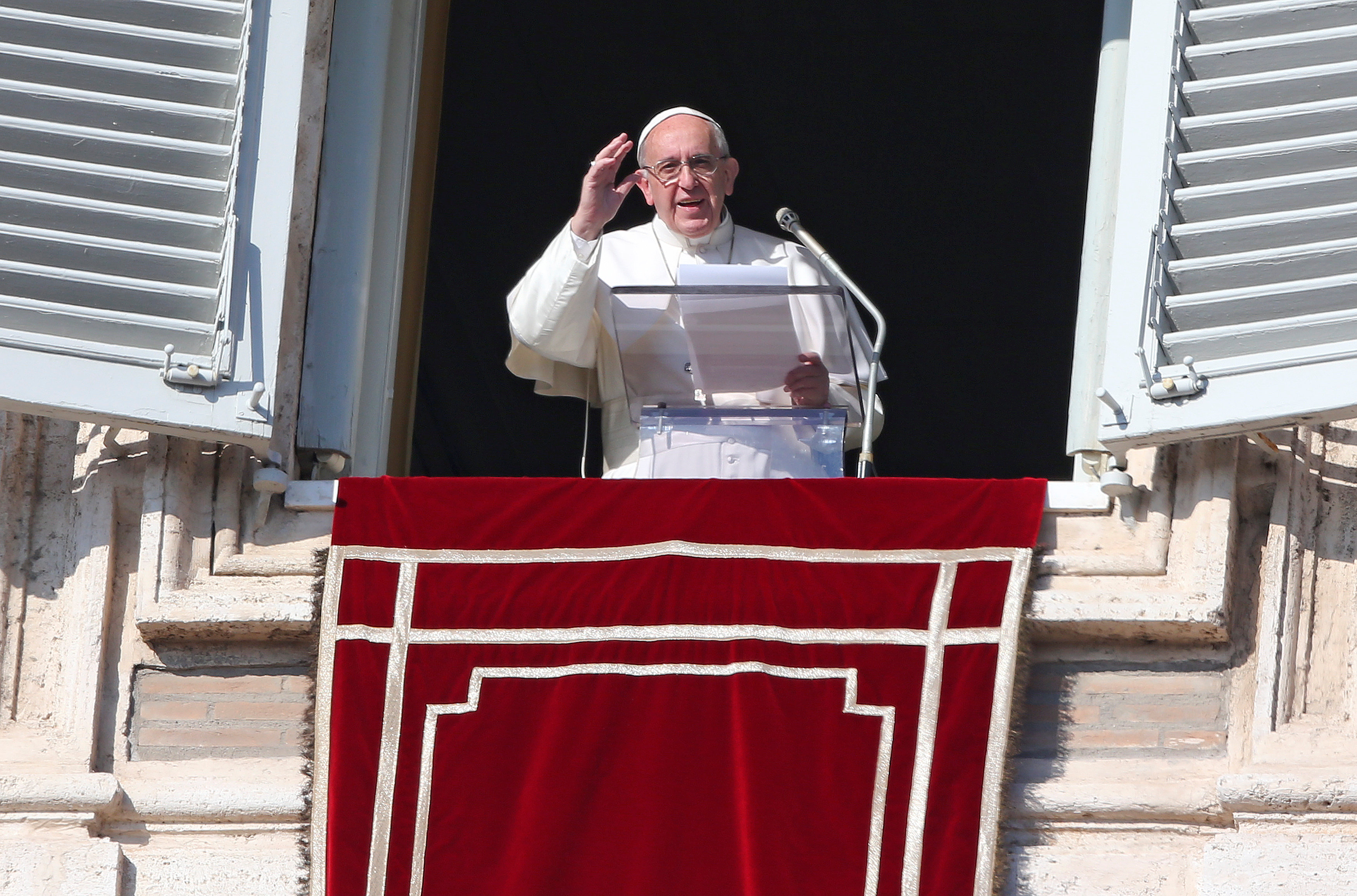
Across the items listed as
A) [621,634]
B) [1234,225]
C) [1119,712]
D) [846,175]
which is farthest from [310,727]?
[846,175]

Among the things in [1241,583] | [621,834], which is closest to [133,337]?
[621,834]

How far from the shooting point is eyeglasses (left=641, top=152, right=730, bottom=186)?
5141mm

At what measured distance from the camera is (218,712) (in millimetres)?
4414

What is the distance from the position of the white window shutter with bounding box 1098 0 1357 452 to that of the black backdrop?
2.76m

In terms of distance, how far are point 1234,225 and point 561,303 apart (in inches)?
51.4

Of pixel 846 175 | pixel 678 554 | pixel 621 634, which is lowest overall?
Result: pixel 621 634

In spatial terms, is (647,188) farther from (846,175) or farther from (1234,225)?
(846,175)

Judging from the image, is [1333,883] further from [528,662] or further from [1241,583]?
[528,662]

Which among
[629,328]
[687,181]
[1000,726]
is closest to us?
[1000,726]

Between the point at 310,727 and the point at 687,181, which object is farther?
the point at 687,181

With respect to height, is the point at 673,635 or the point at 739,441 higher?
the point at 739,441

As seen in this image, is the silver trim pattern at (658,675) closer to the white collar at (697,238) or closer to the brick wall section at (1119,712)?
the brick wall section at (1119,712)

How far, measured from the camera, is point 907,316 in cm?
850

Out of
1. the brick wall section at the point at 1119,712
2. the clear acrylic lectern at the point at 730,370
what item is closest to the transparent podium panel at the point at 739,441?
the clear acrylic lectern at the point at 730,370
